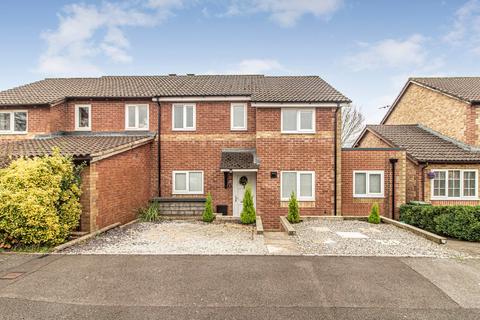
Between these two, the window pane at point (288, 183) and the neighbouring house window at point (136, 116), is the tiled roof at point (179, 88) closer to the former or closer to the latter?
the neighbouring house window at point (136, 116)

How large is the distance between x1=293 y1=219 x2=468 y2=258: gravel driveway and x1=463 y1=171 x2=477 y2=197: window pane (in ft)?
21.2

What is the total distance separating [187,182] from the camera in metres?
13.6

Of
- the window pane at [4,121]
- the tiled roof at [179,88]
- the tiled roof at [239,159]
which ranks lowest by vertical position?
the tiled roof at [239,159]

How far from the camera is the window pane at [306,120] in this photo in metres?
12.4

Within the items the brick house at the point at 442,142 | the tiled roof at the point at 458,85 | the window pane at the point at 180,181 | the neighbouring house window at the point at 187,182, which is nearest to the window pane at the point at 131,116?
the neighbouring house window at the point at 187,182

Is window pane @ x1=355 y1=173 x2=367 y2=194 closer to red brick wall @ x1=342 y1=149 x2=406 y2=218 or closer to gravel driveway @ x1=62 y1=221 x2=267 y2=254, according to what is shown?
red brick wall @ x1=342 y1=149 x2=406 y2=218

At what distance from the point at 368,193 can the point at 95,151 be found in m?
→ 12.6

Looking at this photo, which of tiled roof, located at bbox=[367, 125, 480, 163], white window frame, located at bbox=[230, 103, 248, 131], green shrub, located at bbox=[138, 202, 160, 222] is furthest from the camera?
white window frame, located at bbox=[230, 103, 248, 131]

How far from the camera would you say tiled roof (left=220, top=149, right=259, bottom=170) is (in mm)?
12180

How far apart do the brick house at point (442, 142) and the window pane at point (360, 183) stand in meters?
1.88

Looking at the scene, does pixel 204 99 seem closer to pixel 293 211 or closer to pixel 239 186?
pixel 239 186

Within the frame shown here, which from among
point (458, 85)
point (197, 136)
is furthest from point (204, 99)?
point (458, 85)

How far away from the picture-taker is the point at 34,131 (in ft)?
44.4

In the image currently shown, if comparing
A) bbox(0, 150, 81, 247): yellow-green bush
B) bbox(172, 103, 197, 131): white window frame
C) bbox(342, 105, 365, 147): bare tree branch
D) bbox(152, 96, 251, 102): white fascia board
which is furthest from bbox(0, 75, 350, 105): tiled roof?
bbox(342, 105, 365, 147): bare tree branch
